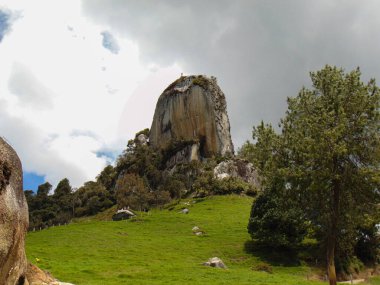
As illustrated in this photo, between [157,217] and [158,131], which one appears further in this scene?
[158,131]

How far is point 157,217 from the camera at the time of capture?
7600 centimetres

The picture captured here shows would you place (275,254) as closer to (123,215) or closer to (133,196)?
(123,215)

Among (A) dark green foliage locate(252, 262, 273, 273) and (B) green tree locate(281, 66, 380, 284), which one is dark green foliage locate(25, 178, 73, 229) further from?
(B) green tree locate(281, 66, 380, 284)

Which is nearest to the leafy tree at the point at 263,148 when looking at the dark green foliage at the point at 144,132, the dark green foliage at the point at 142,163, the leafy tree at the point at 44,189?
the dark green foliage at the point at 142,163

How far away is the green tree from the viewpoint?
26797 millimetres

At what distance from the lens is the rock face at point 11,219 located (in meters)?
14.0

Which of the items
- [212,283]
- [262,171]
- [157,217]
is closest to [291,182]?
[262,171]

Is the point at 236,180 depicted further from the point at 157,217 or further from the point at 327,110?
the point at 327,110

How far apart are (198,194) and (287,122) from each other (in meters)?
77.0

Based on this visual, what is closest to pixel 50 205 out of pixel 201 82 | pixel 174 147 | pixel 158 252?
pixel 174 147

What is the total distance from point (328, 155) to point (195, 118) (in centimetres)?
12928

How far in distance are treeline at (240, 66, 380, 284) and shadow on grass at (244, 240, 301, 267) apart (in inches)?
679

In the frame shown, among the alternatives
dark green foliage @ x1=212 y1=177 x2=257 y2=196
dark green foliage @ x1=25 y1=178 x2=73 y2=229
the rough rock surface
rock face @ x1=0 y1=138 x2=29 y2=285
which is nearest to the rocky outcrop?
the rough rock surface

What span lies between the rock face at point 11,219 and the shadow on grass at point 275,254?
35.9 metres
